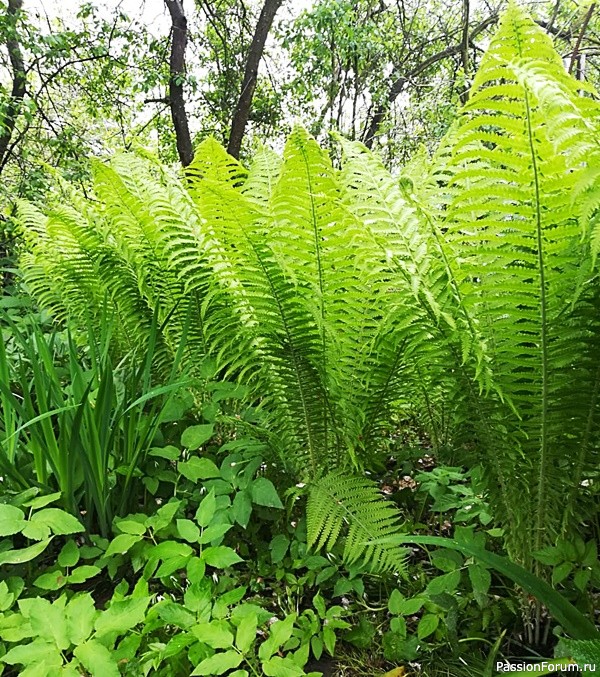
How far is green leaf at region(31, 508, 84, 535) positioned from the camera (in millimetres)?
913

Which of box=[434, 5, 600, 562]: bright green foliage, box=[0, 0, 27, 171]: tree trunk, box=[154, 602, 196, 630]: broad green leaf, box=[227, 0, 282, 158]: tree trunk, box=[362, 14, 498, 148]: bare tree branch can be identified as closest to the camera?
box=[434, 5, 600, 562]: bright green foliage

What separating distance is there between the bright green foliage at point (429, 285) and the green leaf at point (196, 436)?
6.0 inches

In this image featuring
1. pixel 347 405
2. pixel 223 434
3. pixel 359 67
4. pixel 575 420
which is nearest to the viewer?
pixel 575 420

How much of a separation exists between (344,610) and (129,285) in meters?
1.05

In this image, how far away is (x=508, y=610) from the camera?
3.07 feet

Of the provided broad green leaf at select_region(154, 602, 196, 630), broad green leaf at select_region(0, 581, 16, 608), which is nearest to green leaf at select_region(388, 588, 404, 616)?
broad green leaf at select_region(154, 602, 196, 630)

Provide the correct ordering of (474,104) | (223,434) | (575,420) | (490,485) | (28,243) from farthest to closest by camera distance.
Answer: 1. (28,243)
2. (223,434)
3. (490,485)
4. (575,420)
5. (474,104)

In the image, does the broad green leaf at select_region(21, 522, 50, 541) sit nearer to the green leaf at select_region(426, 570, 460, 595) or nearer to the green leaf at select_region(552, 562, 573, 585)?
the green leaf at select_region(426, 570, 460, 595)

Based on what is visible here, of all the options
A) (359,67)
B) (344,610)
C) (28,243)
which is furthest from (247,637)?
(359,67)

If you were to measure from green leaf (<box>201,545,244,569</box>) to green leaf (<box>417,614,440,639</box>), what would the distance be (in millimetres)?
329

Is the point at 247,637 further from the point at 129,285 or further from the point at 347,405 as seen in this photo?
the point at 129,285

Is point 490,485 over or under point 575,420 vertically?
under

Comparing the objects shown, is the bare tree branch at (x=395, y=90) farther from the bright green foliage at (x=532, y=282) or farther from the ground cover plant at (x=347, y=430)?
the bright green foliage at (x=532, y=282)

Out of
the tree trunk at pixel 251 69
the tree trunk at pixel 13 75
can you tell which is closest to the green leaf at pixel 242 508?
the tree trunk at pixel 13 75
